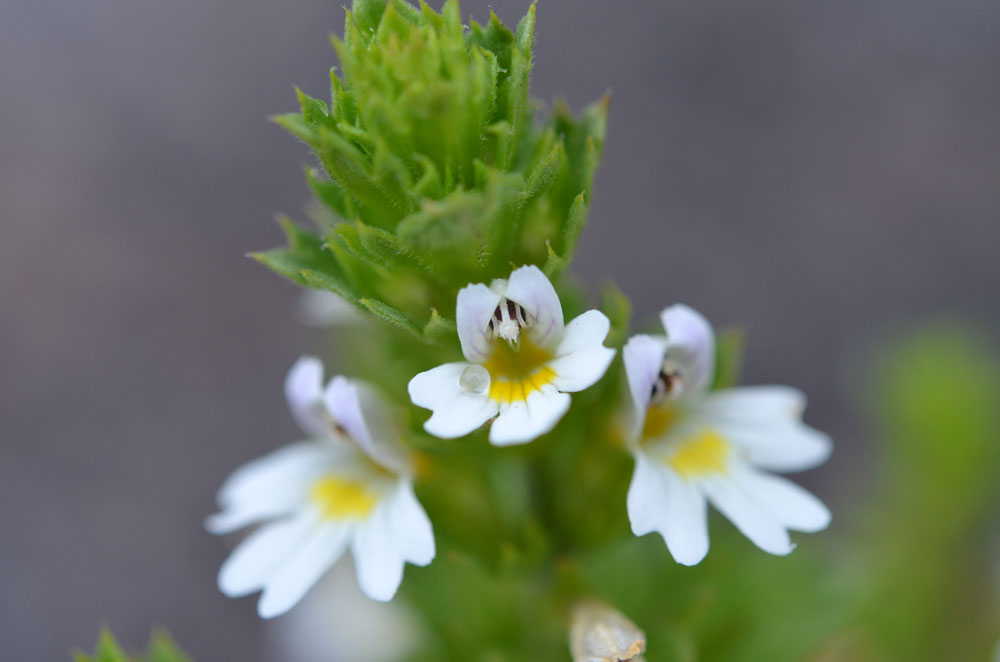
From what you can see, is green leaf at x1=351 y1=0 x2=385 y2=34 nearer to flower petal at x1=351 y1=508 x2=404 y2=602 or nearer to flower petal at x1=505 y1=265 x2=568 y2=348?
flower petal at x1=505 y1=265 x2=568 y2=348

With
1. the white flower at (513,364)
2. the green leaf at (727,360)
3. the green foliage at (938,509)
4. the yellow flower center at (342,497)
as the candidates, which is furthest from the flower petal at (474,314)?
the green foliage at (938,509)

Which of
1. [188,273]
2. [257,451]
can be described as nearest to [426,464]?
[257,451]

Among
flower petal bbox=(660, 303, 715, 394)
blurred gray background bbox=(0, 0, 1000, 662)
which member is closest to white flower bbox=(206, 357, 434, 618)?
flower petal bbox=(660, 303, 715, 394)

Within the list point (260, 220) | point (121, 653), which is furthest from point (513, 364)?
point (260, 220)

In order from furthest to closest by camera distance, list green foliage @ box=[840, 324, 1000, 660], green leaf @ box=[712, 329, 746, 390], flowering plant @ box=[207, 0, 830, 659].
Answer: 1. green foliage @ box=[840, 324, 1000, 660]
2. green leaf @ box=[712, 329, 746, 390]
3. flowering plant @ box=[207, 0, 830, 659]

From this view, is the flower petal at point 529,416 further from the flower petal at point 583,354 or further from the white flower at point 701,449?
the white flower at point 701,449

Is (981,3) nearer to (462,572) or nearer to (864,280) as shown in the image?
(864,280)
